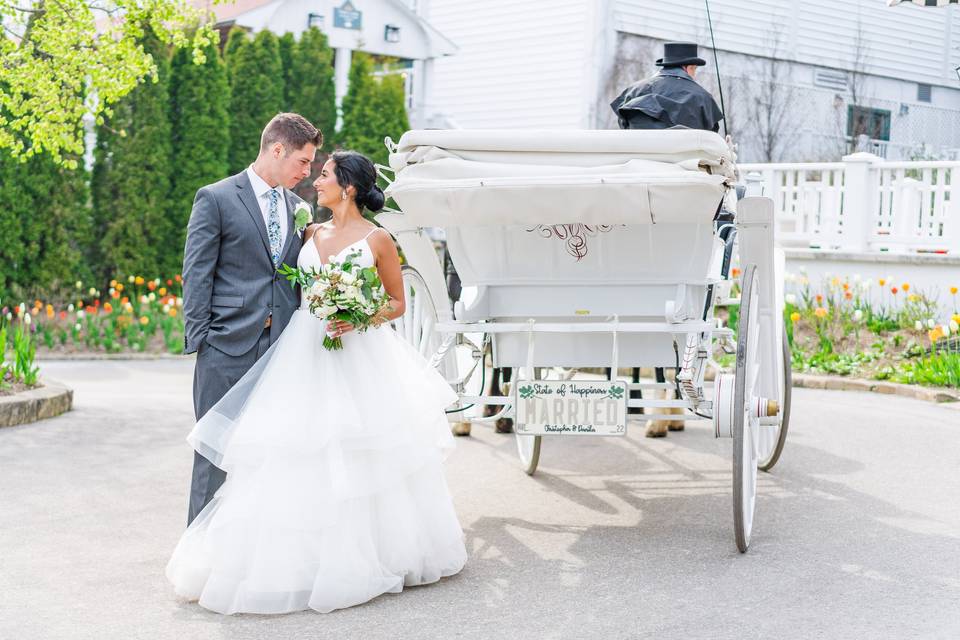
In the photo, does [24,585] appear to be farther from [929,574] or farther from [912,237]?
[912,237]

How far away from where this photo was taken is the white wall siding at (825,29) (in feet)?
70.4

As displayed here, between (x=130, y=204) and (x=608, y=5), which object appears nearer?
(x=130, y=204)

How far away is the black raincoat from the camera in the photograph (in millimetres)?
7004

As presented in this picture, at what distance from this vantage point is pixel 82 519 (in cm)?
617

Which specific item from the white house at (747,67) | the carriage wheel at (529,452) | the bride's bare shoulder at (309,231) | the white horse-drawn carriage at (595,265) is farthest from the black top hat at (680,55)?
the white house at (747,67)

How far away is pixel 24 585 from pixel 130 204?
12012 mm

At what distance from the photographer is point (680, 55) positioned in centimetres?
762

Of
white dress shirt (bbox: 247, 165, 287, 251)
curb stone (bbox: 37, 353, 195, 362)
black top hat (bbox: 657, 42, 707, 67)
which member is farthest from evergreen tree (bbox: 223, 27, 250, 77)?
white dress shirt (bbox: 247, 165, 287, 251)

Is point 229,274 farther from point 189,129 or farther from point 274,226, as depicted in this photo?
point 189,129

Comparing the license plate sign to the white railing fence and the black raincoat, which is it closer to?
the black raincoat

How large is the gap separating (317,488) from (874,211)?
12.0 meters

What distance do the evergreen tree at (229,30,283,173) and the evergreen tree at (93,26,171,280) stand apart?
1755 millimetres

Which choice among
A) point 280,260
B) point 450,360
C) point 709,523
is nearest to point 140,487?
point 450,360

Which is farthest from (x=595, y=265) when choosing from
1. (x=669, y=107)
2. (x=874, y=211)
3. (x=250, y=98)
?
(x=250, y=98)
